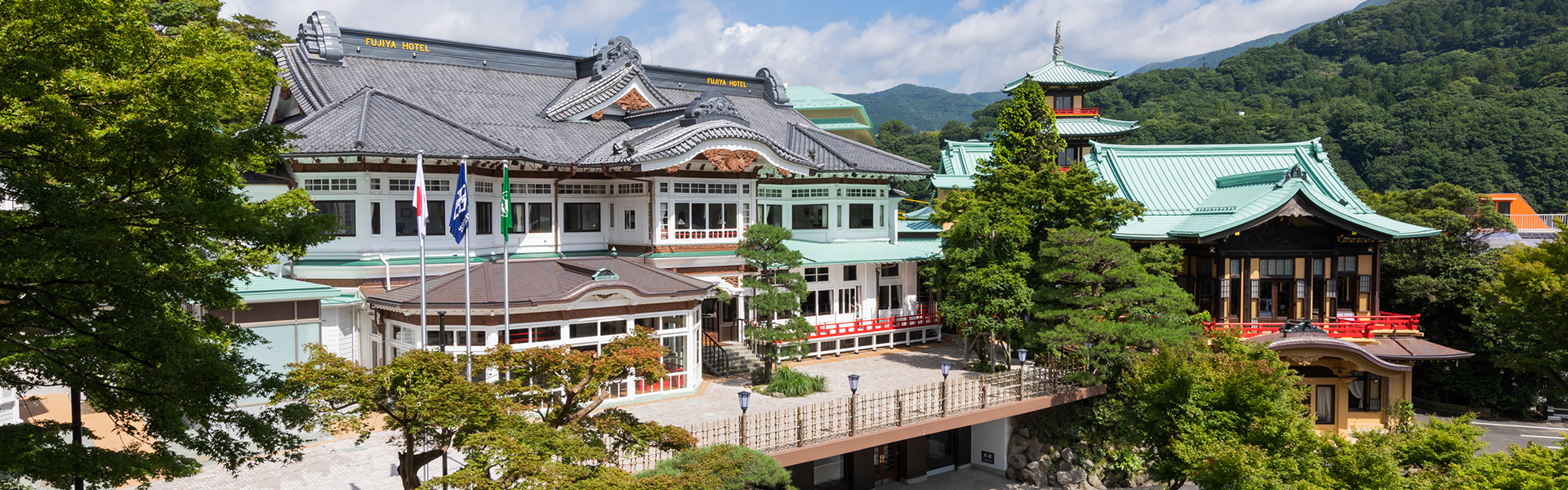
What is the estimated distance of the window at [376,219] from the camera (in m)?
20.0

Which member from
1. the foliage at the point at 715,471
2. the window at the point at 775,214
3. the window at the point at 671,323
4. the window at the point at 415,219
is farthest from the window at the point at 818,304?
the foliage at the point at 715,471

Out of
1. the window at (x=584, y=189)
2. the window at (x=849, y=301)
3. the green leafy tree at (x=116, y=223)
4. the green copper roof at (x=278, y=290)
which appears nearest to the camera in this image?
the green leafy tree at (x=116, y=223)

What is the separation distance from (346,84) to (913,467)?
17.9 meters

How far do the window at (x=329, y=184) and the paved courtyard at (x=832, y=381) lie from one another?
26.9 feet

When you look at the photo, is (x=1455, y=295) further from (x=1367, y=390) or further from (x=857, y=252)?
(x=857, y=252)

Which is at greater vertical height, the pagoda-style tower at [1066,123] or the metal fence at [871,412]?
the pagoda-style tower at [1066,123]

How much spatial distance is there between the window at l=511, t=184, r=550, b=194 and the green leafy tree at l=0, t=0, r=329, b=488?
13.7 metres

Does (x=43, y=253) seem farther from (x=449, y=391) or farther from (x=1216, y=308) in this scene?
(x=1216, y=308)

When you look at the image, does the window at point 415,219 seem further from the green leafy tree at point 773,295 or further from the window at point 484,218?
the green leafy tree at point 773,295

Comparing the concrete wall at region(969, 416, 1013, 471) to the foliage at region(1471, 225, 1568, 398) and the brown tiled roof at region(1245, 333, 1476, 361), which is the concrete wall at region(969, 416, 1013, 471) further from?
the foliage at region(1471, 225, 1568, 398)

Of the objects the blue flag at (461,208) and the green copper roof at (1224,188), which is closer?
the blue flag at (461,208)

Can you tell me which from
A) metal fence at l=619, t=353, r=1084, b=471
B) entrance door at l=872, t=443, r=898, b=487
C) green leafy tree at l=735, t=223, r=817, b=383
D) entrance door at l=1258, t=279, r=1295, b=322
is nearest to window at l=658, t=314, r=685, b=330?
green leafy tree at l=735, t=223, r=817, b=383

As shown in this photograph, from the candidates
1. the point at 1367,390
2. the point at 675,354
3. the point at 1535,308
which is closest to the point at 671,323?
the point at 675,354

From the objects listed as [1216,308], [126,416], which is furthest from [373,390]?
[1216,308]
